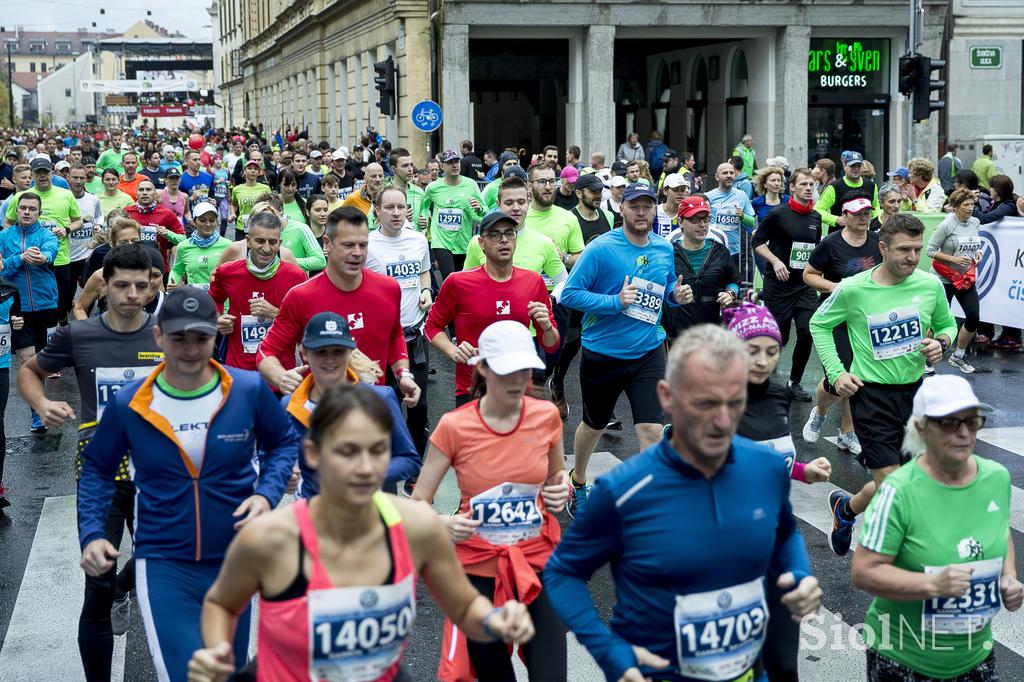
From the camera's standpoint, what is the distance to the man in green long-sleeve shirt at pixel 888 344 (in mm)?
7270

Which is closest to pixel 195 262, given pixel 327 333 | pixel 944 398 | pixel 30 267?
pixel 30 267

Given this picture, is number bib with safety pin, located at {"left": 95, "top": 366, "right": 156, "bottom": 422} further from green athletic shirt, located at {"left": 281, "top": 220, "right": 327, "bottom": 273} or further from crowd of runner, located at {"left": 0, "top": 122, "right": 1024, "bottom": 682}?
green athletic shirt, located at {"left": 281, "top": 220, "right": 327, "bottom": 273}

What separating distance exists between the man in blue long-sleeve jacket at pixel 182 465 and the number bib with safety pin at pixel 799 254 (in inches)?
311

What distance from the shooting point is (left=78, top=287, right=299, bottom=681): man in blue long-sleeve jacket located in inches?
187

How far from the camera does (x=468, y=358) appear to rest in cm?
738

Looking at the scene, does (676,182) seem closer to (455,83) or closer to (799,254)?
(799,254)

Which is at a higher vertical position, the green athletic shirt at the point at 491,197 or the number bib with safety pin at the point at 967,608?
the green athletic shirt at the point at 491,197

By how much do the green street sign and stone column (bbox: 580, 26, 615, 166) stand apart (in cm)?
847

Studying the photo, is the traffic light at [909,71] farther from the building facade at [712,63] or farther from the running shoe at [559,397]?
the running shoe at [559,397]

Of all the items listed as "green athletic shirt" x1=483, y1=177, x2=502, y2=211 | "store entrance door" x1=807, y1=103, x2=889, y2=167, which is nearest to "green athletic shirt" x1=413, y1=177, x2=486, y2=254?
"green athletic shirt" x1=483, y1=177, x2=502, y2=211

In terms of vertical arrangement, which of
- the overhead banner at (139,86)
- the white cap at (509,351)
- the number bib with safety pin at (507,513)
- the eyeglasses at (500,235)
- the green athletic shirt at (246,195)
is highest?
the overhead banner at (139,86)

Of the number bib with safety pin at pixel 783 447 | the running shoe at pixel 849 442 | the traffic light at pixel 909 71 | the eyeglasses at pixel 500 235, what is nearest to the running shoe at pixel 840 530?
the number bib with safety pin at pixel 783 447

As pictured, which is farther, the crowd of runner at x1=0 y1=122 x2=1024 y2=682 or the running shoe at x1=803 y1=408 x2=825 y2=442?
the running shoe at x1=803 y1=408 x2=825 y2=442

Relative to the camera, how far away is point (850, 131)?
32.7m
